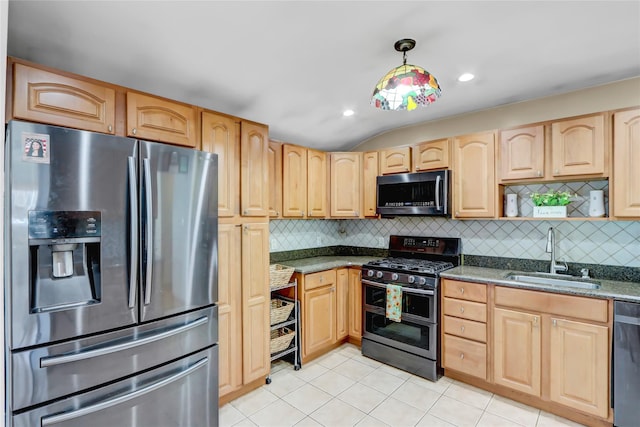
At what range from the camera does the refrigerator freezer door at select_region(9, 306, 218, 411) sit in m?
1.43

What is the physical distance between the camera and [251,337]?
2541 millimetres

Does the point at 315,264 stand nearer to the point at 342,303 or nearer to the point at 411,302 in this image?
the point at 342,303

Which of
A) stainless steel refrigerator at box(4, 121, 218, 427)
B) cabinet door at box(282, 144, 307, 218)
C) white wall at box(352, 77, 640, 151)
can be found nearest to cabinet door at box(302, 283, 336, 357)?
cabinet door at box(282, 144, 307, 218)

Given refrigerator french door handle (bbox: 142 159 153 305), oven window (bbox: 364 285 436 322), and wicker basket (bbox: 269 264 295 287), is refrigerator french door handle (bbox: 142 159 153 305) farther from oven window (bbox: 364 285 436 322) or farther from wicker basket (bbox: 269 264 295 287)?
oven window (bbox: 364 285 436 322)

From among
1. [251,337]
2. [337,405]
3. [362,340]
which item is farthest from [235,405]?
[362,340]

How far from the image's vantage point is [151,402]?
1751mm

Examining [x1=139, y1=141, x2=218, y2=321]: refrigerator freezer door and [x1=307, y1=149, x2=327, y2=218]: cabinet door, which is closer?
[x1=139, y1=141, x2=218, y2=321]: refrigerator freezer door

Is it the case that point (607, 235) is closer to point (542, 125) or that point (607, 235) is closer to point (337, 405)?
point (542, 125)

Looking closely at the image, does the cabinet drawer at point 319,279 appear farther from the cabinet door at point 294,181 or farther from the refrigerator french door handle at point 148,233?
the refrigerator french door handle at point 148,233

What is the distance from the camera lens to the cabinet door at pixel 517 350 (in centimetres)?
237

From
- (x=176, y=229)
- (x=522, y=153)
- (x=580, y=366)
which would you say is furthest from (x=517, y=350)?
(x=176, y=229)

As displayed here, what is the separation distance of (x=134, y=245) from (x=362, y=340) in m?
2.42

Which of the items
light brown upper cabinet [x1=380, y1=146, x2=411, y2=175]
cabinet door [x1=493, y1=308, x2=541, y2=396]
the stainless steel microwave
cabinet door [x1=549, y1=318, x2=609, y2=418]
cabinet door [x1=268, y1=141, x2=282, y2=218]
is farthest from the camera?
light brown upper cabinet [x1=380, y1=146, x2=411, y2=175]

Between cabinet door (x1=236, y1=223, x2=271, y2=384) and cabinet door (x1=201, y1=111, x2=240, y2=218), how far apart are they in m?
0.22
